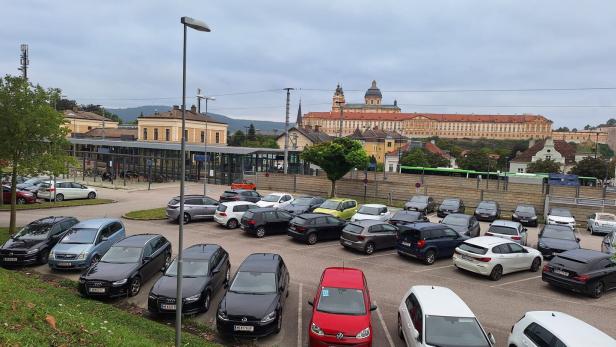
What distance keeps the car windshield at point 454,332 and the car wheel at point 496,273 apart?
23.4ft

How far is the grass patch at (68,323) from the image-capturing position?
7.48 metres

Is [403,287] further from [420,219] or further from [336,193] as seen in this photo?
[336,193]

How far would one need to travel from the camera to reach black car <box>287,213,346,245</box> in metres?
19.4

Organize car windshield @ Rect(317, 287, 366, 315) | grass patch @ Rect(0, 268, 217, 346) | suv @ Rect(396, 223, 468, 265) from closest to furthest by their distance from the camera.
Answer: grass patch @ Rect(0, 268, 217, 346)
car windshield @ Rect(317, 287, 366, 315)
suv @ Rect(396, 223, 468, 265)

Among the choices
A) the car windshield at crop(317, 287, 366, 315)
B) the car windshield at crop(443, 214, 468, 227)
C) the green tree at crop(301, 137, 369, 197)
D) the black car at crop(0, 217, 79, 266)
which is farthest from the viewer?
the green tree at crop(301, 137, 369, 197)

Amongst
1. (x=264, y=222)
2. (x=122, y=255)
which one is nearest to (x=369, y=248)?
(x=264, y=222)

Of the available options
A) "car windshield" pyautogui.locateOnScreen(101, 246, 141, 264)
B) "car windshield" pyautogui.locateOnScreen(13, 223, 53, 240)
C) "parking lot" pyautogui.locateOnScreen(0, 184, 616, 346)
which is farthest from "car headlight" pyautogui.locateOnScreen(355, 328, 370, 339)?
"car windshield" pyautogui.locateOnScreen(13, 223, 53, 240)

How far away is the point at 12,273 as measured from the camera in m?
13.4

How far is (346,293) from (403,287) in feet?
15.4

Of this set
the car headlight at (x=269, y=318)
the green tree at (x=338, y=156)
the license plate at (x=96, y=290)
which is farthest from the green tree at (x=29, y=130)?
the green tree at (x=338, y=156)

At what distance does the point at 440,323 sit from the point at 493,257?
7.51m

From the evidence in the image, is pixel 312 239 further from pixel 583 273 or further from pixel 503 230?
pixel 583 273

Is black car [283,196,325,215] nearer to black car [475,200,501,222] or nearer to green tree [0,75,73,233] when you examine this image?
black car [475,200,501,222]

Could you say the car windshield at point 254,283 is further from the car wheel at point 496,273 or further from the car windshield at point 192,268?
the car wheel at point 496,273
